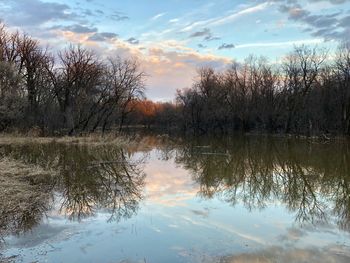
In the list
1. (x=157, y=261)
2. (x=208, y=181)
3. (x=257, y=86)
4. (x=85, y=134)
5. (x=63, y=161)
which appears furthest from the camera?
(x=257, y=86)

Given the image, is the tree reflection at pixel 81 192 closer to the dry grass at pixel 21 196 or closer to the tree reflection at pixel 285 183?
the dry grass at pixel 21 196

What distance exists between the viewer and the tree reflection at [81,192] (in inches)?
416

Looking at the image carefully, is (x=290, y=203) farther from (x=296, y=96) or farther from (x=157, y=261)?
(x=296, y=96)

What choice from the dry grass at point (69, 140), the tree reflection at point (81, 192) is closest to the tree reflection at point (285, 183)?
the tree reflection at point (81, 192)

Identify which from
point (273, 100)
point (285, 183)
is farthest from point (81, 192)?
point (273, 100)

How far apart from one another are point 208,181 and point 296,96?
51.2 meters

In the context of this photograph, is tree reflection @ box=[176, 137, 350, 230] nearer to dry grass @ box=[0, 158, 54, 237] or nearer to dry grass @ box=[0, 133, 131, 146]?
dry grass @ box=[0, 158, 54, 237]

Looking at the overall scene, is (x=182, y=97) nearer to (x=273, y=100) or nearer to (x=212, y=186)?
(x=273, y=100)

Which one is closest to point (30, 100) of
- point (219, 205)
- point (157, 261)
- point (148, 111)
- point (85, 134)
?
point (85, 134)

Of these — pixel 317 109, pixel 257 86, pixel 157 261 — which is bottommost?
pixel 157 261

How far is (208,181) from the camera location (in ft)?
56.5

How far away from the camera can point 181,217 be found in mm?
11133

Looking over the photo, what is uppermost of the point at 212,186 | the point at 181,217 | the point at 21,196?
the point at 21,196

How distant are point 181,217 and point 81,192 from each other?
4.41 metres
